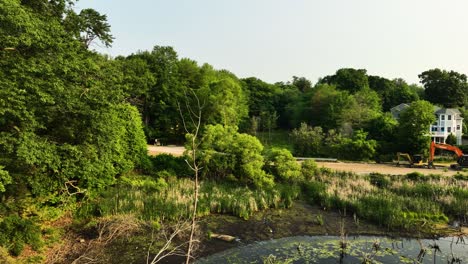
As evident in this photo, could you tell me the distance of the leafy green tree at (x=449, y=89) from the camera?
185ft

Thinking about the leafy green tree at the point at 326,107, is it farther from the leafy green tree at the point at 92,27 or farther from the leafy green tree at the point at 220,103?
the leafy green tree at the point at 92,27

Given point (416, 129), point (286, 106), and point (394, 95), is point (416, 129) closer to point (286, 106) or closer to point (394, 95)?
point (286, 106)

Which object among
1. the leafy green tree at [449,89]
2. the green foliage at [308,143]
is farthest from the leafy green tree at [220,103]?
the leafy green tree at [449,89]

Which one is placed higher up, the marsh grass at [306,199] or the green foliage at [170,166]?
the green foliage at [170,166]

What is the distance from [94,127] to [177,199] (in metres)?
5.31

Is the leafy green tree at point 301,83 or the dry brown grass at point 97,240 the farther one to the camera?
the leafy green tree at point 301,83

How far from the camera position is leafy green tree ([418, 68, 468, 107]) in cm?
5631

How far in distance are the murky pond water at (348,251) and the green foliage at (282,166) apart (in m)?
7.24

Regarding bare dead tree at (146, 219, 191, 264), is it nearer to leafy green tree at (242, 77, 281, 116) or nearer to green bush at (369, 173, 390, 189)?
green bush at (369, 173, 390, 189)

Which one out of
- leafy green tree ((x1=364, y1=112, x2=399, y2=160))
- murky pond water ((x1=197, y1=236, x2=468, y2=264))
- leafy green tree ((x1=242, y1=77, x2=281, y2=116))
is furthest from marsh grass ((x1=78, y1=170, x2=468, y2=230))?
leafy green tree ((x1=242, y1=77, x2=281, y2=116))

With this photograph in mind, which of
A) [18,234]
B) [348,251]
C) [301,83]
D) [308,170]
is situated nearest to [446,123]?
[301,83]

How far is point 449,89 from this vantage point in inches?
2215

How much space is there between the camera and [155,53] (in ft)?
145

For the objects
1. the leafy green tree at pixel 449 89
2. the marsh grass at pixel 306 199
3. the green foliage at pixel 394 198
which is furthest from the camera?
the leafy green tree at pixel 449 89
